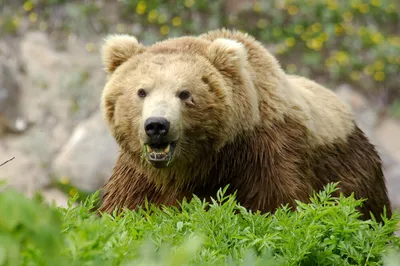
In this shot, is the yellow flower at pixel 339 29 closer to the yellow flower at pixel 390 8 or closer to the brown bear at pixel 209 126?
the yellow flower at pixel 390 8

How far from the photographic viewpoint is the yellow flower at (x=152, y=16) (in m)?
12.5

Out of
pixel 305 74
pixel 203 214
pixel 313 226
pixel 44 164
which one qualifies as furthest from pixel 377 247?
pixel 305 74

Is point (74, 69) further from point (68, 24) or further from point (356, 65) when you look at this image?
point (356, 65)

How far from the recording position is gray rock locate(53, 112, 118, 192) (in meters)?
10.4

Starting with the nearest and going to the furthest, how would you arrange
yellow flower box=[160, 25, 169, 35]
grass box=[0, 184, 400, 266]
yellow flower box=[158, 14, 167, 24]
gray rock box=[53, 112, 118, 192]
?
grass box=[0, 184, 400, 266] → gray rock box=[53, 112, 118, 192] → yellow flower box=[160, 25, 169, 35] → yellow flower box=[158, 14, 167, 24]

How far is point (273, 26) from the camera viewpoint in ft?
41.5

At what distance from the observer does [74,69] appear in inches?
476

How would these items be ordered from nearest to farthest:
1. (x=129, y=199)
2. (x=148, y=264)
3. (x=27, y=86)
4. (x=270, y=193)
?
1. (x=148, y=264)
2. (x=270, y=193)
3. (x=129, y=199)
4. (x=27, y=86)

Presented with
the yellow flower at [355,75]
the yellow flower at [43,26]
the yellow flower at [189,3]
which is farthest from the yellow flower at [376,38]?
the yellow flower at [43,26]

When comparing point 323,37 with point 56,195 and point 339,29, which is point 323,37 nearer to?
point 339,29

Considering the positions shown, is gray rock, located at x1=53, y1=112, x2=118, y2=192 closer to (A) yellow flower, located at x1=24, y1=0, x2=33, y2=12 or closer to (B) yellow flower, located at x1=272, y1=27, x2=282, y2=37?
(A) yellow flower, located at x1=24, y1=0, x2=33, y2=12

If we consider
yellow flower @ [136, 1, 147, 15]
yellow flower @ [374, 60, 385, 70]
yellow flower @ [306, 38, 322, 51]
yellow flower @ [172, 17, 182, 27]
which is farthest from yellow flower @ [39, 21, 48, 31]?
yellow flower @ [374, 60, 385, 70]

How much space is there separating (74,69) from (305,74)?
3.71 meters

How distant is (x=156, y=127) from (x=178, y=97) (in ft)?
1.37
